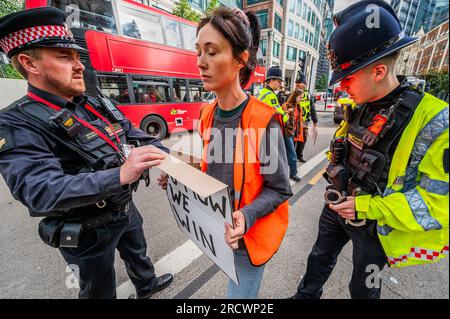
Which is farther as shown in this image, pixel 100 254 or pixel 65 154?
pixel 100 254

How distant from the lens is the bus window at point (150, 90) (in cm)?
668

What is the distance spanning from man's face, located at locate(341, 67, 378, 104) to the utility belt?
162 cm

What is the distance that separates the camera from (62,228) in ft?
3.81

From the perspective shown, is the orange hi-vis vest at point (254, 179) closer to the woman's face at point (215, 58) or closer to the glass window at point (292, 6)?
the woman's face at point (215, 58)

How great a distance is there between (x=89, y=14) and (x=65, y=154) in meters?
6.67

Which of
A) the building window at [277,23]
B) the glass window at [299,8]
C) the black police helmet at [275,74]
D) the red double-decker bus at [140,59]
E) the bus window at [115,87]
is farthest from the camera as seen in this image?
the glass window at [299,8]

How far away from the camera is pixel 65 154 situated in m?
1.15

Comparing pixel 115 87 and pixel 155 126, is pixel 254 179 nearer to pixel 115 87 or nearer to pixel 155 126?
pixel 115 87

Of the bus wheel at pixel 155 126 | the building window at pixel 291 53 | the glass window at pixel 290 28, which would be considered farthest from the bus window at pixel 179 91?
the glass window at pixel 290 28

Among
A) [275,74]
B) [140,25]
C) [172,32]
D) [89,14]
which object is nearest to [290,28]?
[172,32]

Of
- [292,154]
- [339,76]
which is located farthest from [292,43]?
[339,76]

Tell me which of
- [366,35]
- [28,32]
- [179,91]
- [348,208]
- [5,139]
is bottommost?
→ [348,208]

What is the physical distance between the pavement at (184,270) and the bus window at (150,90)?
193 inches

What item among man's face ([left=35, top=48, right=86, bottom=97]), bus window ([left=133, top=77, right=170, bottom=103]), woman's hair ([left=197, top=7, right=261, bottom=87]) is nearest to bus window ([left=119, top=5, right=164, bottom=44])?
bus window ([left=133, top=77, right=170, bottom=103])
